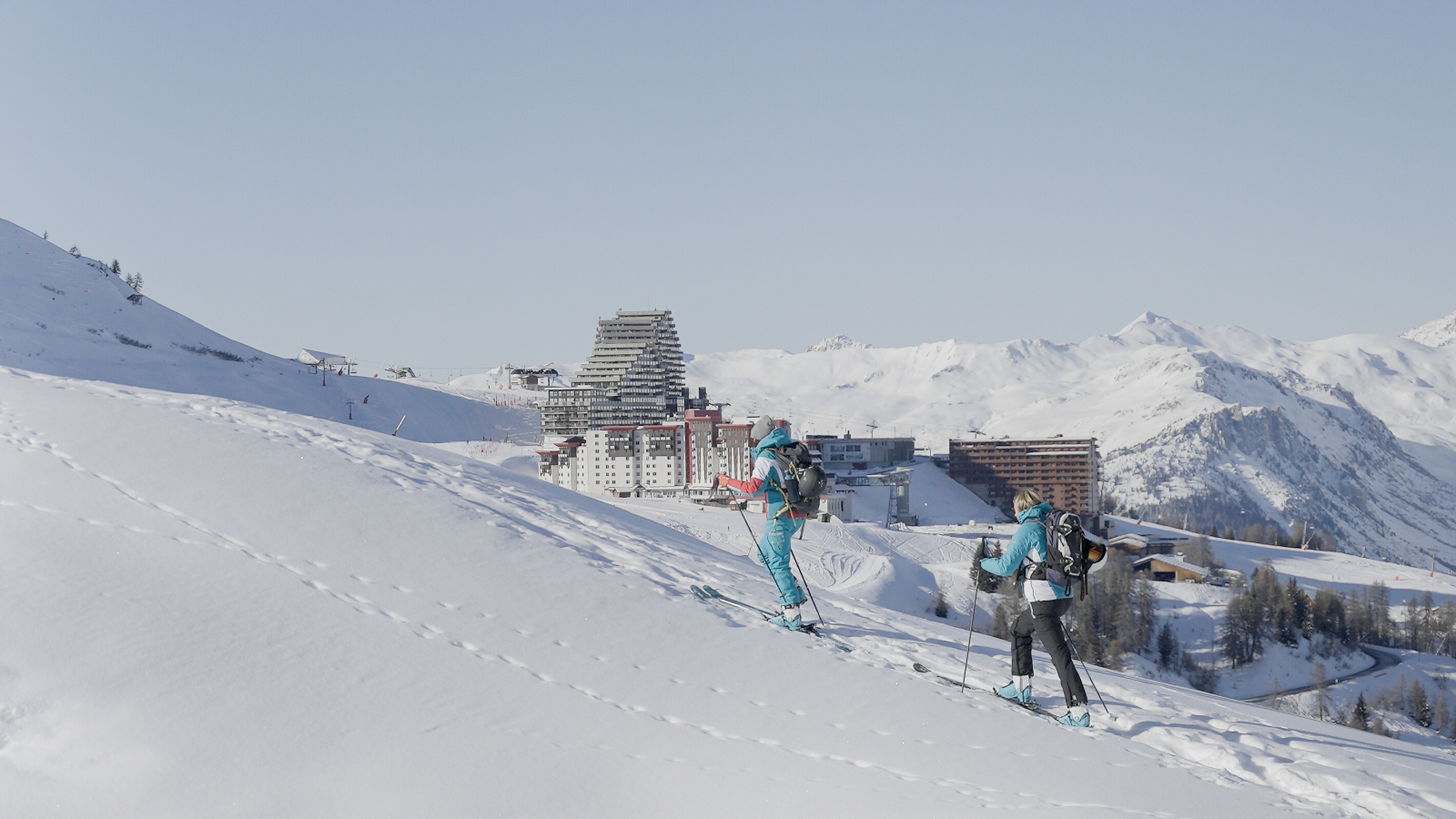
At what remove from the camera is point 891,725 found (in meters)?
10.0

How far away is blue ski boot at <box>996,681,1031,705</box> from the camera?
1113 cm

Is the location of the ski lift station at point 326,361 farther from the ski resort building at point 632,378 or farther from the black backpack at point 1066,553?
the black backpack at point 1066,553

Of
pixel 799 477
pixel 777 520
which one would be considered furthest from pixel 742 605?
pixel 799 477

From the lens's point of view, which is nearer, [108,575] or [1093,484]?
[108,575]

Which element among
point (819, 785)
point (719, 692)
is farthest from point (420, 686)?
point (819, 785)

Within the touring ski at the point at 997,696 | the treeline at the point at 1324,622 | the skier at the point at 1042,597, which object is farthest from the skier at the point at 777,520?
the treeline at the point at 1324,622

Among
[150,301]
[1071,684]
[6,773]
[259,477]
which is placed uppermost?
[150,301]

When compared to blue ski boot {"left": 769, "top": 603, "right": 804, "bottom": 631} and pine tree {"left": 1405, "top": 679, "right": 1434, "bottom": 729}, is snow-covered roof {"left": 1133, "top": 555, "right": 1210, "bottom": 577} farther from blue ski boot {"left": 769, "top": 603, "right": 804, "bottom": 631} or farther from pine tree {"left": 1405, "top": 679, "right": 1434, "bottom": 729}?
blue ski boot {"left": 769, "top": 603, "right": 804, "bottom": 631}

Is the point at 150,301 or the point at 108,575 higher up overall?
the point at 150,301

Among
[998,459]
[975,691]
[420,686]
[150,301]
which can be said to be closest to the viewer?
[420,686]

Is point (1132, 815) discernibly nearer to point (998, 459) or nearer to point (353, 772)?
point (353, 772)

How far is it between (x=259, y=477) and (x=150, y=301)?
122189mm

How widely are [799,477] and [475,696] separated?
14.3ft

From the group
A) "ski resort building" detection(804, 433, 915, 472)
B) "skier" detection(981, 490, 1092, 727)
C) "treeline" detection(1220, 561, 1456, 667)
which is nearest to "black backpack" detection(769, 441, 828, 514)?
"skier" detection(981, 490, 1092, 727)
